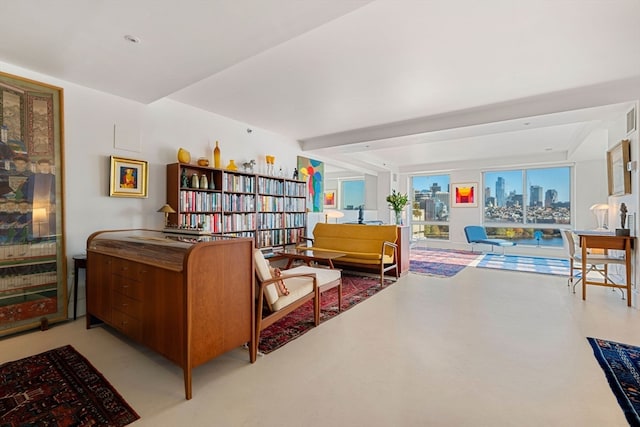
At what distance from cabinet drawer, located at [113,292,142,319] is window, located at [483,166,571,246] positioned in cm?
908

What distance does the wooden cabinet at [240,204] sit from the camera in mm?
4023

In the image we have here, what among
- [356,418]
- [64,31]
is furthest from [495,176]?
[64,31]

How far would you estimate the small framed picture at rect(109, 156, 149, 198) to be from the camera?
11.4 ft

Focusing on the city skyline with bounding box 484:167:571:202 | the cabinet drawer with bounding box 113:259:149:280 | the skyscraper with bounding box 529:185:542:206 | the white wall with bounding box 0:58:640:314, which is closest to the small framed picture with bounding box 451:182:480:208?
the city skyline with bounding box 484:167:571:202

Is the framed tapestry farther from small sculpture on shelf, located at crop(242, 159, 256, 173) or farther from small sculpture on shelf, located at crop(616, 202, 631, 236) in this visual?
small sculpture on shelf, located at crop(616, 202, 631, 236)

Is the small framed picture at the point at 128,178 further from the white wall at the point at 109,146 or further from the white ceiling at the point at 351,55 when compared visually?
the white ceiling at the point at 351,55

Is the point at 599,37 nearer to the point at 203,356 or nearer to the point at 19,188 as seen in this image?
the point at 203,356

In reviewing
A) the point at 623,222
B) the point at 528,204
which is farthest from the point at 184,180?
the point at 528,204

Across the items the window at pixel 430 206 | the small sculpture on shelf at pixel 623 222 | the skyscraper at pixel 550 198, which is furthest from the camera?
the window at pixel 430 206

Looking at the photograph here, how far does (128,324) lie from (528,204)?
9393mm

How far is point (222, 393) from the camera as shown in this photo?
6.35 feet

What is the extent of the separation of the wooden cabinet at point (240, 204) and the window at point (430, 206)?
5350 millimetres

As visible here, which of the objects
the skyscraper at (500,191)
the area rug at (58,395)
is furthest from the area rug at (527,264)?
the area rug at (58,395)

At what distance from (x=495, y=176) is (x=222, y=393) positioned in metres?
9.22
